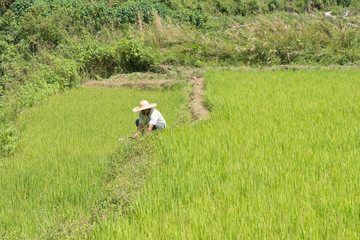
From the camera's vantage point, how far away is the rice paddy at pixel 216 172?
233 cm

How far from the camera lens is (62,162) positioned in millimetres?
4102

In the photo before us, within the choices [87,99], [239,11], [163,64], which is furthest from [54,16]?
[239,11]

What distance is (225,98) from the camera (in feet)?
20.5

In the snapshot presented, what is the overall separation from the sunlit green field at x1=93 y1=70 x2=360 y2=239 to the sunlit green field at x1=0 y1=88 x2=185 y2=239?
1.64 ft

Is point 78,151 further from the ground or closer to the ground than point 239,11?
further from the ground

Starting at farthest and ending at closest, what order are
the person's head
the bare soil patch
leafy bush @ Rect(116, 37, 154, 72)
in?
leafy bush @ Rect(116, 37, 154, 72) < the bare soil patch < the person's head

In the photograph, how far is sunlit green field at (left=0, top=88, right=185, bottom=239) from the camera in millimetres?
2736

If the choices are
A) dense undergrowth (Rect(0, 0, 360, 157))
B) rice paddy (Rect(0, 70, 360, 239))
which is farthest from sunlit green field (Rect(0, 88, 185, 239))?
dense undergrowth (Rect(0, 0, 360, 157))

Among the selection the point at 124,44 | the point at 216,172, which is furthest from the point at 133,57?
the point at 216,172

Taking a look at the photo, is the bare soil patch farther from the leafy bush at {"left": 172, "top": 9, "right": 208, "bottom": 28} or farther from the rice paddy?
the leafy bush at {"left": 172, "top": 9, "right": 208, "bottom": 28}

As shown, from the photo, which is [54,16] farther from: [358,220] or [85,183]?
[358,220]

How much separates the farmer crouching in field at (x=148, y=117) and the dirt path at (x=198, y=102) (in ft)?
2.95

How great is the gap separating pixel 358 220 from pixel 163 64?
9.07 m

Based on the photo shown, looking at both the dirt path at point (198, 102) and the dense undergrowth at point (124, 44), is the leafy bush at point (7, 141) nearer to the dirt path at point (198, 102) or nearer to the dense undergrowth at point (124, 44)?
the dirt path at point (198, 102)
